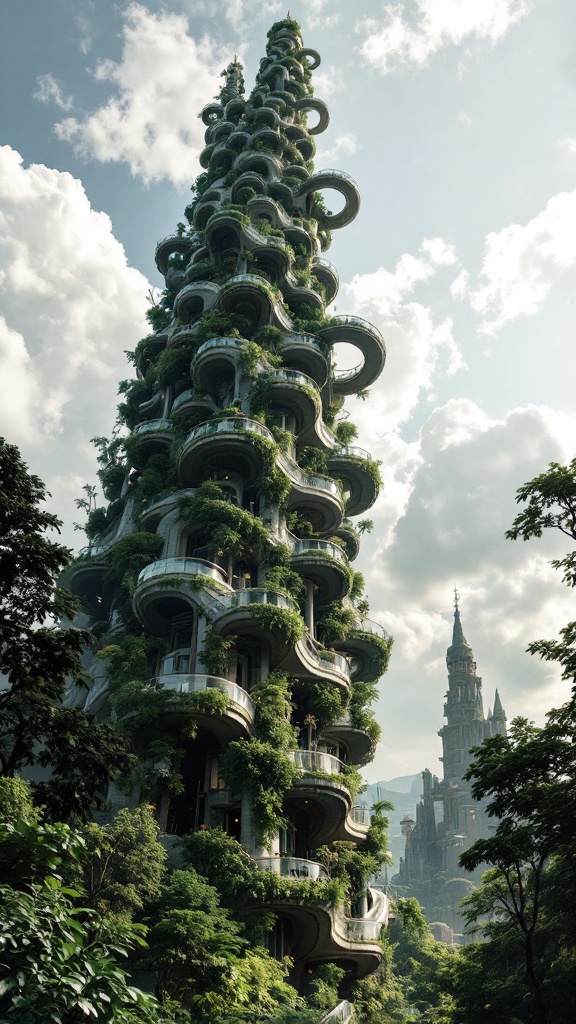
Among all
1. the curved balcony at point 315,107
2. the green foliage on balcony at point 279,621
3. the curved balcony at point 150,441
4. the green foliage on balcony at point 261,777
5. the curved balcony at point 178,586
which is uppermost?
the curved balcony at point 315,107

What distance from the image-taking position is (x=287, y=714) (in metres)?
34.2

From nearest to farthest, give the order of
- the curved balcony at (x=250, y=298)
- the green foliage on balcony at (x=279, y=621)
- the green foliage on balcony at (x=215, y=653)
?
the green foliage on balcony at (x=215, y=653)
the green foliage on balcony at (x=279, y=621)
the curved balcony at (x=250, y=298)

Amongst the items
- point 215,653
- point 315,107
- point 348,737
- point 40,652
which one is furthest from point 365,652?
point 315,107

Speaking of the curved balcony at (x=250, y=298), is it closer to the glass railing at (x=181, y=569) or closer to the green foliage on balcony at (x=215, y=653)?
the glass railing at (x=181, y=569)

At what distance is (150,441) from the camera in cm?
4634

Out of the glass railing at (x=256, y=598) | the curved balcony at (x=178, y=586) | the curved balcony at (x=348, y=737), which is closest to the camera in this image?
the glass railing at (x=256, y=598)

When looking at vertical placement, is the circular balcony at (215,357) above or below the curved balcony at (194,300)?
below

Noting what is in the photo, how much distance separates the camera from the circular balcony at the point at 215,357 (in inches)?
1740

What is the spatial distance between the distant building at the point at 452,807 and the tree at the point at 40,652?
120547mm

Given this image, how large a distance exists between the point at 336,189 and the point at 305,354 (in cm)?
2042

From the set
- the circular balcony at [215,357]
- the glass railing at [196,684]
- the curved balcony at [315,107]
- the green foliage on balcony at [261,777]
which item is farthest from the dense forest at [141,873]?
the curved balcony at [315,107]

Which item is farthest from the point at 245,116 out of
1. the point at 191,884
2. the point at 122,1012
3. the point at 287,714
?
the point at 122,1012

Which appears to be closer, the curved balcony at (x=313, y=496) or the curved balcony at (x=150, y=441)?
the curved balcony at (x=313, y=496)

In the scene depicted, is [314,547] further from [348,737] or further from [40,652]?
[40,652]
